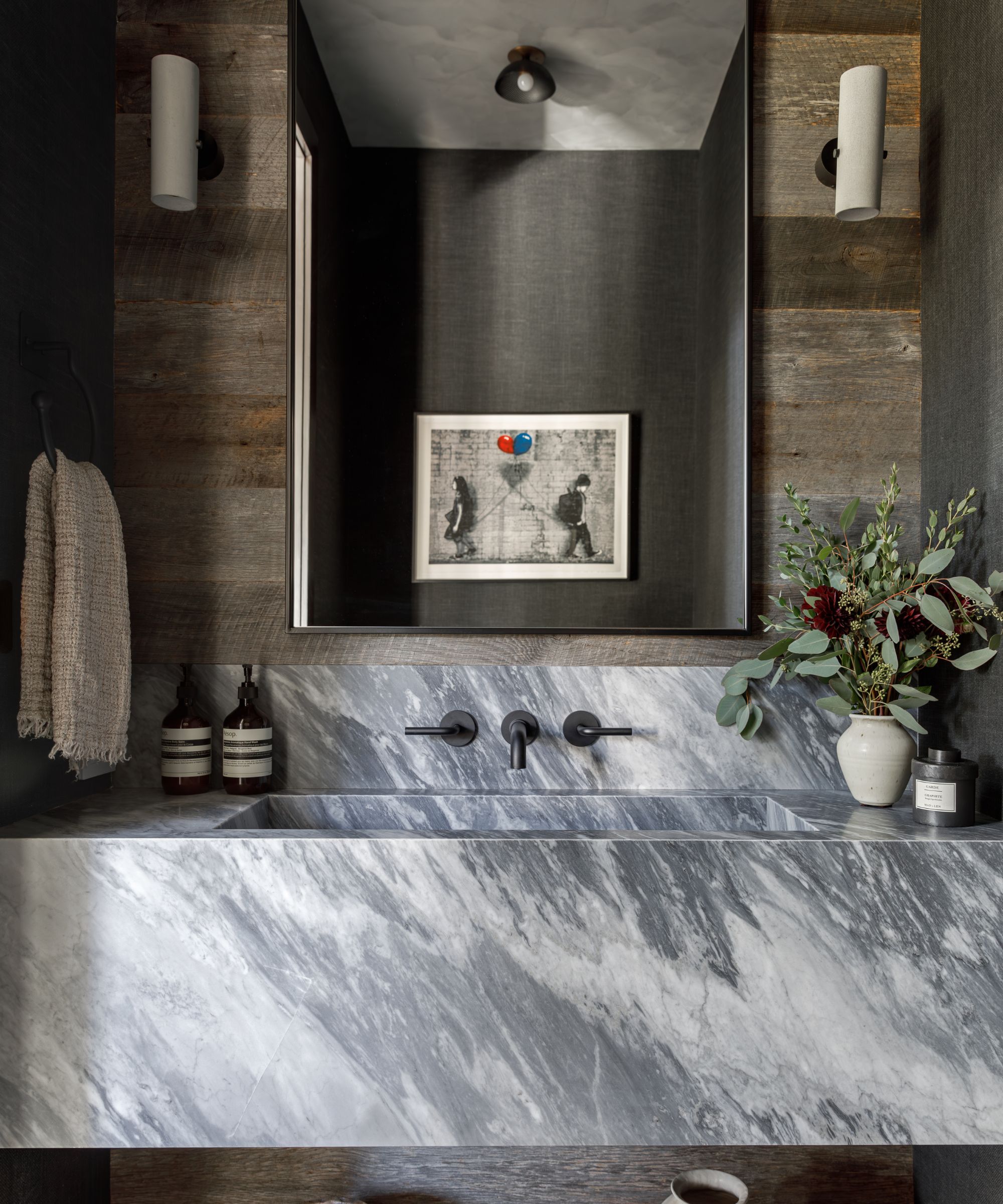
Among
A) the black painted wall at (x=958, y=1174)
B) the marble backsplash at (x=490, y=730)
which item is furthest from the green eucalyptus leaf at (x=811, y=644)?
the black painted wall at (x=958, y=1174)

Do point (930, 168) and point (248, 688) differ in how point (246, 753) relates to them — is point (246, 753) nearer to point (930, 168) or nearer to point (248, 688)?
point (248, 688)

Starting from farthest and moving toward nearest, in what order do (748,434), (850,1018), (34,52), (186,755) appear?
(748,434) → (186,755) → (34,52) → (850,1018)

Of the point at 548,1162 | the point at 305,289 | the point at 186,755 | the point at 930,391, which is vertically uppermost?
the point at 305,289

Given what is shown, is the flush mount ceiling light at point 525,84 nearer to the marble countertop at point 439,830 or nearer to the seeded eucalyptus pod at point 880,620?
the seeded eucalyptus pod at point 880,620

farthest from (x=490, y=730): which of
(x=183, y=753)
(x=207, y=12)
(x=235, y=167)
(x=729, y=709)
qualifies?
(x=207, y=12)

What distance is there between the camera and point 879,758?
4.26ft

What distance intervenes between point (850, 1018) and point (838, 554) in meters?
0.73

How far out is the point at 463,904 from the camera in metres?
1.08

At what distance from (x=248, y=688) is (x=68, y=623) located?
1.06 ft

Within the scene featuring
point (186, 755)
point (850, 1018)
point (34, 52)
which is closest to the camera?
point (850, 1018)

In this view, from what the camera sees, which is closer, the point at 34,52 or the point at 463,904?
the point at 463,904

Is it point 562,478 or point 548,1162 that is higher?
point 562,478

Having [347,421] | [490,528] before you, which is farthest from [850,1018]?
[347,421]

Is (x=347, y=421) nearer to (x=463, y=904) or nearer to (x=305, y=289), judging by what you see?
(x=305, y=289)
